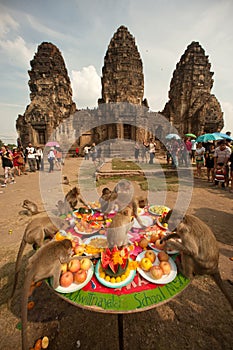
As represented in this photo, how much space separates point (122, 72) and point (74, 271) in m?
33.0

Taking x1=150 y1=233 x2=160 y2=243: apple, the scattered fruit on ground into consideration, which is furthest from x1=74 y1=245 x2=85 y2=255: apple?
the scattered fruit on ground

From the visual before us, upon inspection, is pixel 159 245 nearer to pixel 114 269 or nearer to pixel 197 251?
pixel 197 251

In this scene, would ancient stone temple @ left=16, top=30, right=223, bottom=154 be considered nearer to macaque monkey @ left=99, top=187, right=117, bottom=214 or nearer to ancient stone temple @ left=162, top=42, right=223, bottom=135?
ancient stone temple @ left=162, top=42, right=223, bottom=135

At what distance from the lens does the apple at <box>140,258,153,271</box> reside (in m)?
2.07

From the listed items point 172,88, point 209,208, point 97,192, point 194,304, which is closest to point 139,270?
point 194,304

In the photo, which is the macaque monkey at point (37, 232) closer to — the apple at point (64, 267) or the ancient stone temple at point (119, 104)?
the apple at point (64, 267)

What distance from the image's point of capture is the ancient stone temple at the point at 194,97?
25266 mm

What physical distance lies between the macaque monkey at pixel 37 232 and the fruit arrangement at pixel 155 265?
5.44 ft

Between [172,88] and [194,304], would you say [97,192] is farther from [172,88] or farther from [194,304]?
[172,88]

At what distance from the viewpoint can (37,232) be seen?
109 inches

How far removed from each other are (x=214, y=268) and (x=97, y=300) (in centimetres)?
158

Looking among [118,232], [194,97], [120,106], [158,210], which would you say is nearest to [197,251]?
[118,232]

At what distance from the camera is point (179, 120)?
28.6 metres

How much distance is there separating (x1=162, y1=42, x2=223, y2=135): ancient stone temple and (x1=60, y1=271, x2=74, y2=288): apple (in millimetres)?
27847
